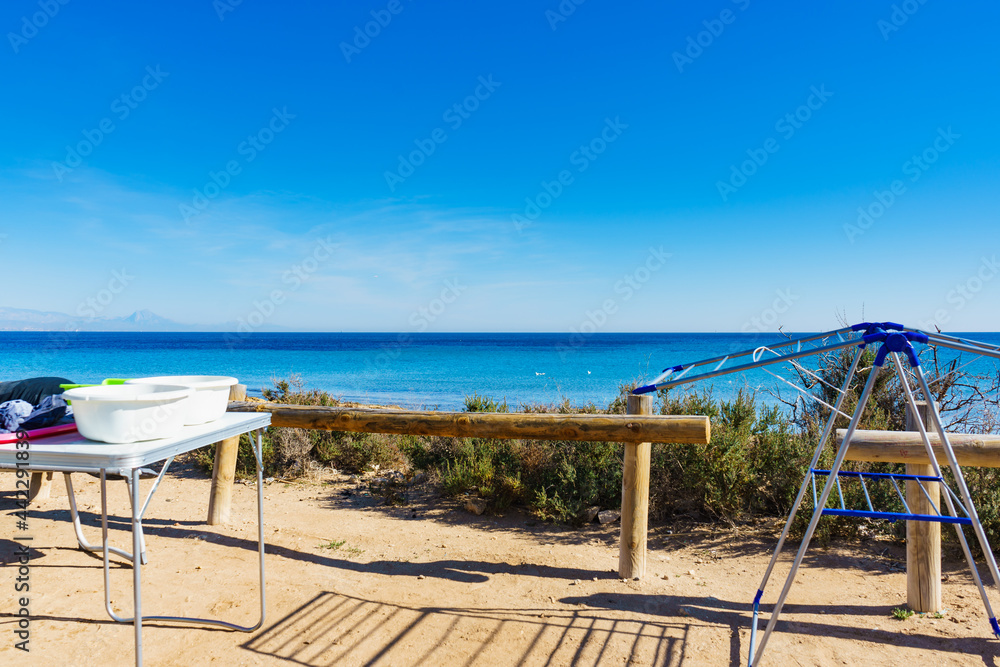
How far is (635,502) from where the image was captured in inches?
141

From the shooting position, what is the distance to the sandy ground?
8.84ft

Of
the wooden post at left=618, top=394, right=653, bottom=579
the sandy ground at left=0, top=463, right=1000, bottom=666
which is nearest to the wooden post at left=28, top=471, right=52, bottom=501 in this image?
the sandy ground at left=0, top=463, right=1000, bottom=666

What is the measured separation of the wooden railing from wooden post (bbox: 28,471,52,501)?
250 centimetres

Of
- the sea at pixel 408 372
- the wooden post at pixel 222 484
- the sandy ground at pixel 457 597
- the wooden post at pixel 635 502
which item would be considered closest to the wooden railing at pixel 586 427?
the wooden post at pixel 635 502

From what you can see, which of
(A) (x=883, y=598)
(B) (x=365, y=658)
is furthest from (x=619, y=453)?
(B) (x=365, y=658)

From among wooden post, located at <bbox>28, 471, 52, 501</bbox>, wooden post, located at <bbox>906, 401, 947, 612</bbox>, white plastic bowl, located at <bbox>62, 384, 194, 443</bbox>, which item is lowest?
wooden post, located at <bbox>28, 471, 52, 501</bbox>

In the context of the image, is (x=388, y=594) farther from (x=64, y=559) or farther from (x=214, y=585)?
(x=64, y=559)

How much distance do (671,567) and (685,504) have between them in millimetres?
1063

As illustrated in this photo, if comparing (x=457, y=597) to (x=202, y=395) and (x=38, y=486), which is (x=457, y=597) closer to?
(x=202, y=395)

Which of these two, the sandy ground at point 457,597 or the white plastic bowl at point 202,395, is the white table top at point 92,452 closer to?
the white plastic bowl at point 202,395

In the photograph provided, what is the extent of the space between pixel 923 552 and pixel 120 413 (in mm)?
3850

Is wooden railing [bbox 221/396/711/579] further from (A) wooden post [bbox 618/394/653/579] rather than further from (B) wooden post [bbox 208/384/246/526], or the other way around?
(B) wooden post [bbox 208/384/246/526]

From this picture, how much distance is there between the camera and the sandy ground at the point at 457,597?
270 cm

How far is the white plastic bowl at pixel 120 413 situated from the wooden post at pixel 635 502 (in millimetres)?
2582
